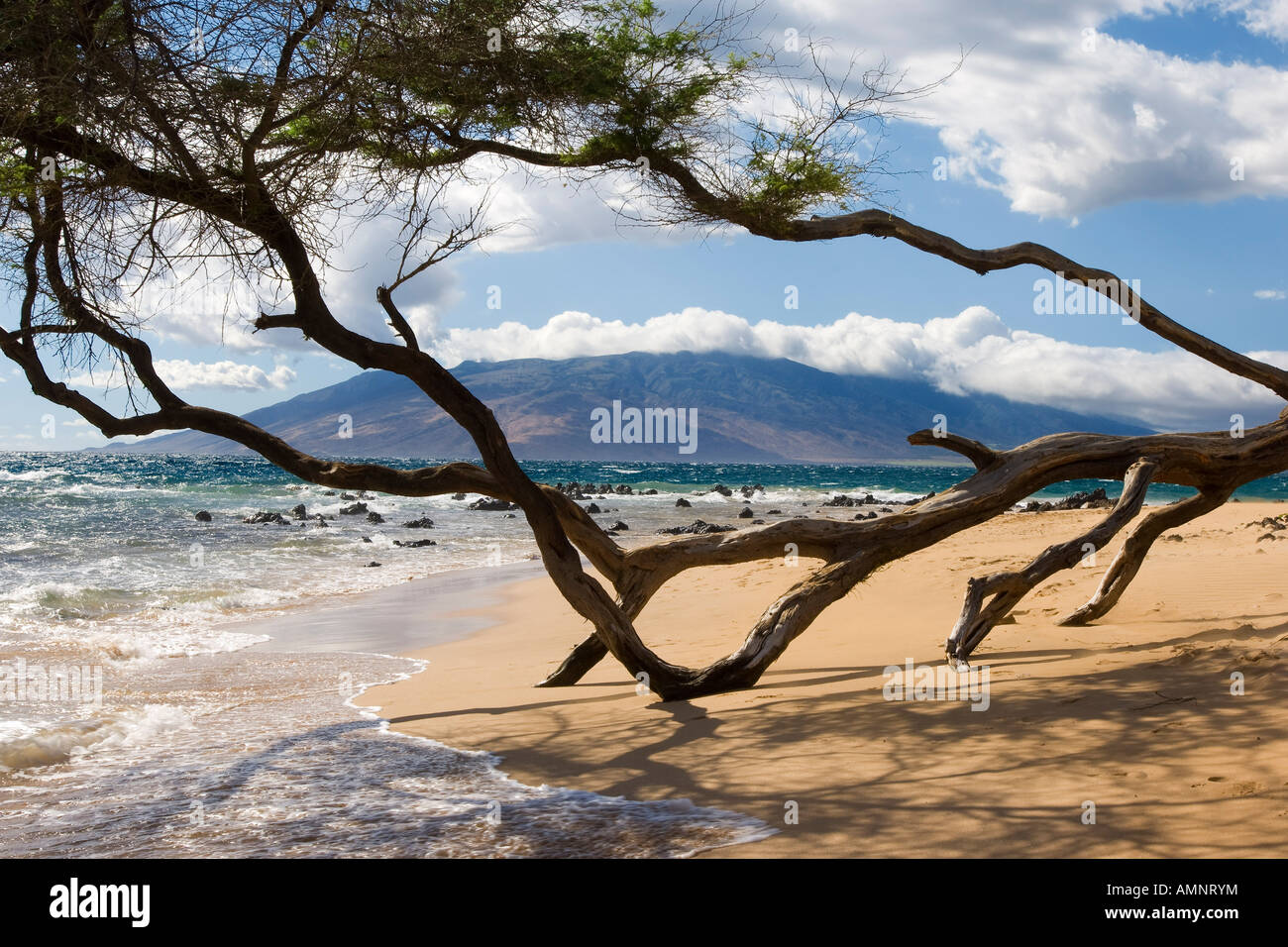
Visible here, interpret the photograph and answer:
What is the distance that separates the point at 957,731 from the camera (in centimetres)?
530

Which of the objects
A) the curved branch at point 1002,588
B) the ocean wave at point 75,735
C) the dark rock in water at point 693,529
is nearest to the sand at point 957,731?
the curved branch at point 1002,588

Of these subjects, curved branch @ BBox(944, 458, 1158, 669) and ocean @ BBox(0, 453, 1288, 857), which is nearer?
ocean @ BBox(0, 453, 1288, 857)

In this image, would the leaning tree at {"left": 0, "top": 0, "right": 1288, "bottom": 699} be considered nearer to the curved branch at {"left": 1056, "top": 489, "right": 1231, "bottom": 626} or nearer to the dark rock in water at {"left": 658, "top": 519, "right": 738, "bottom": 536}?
the curved branch at {"left": 1056, "top": 489, "right": 1231, "bottom": 626}

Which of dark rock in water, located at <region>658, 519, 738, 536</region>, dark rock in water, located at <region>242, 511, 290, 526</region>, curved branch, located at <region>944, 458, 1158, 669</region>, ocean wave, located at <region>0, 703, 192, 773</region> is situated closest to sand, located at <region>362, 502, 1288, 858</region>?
curved branch, located at <region>944, 458, 1158, 669</region>

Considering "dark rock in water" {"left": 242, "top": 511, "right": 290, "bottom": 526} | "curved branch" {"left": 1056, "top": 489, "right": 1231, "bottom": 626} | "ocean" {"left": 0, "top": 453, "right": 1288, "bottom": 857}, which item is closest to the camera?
"ocean" {"left": 0, "top": 453, "right": 1288, "bottom": 857}

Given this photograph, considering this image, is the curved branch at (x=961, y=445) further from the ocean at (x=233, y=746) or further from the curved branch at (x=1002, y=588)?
the ocean at (x=233, y=746)

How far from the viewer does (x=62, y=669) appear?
29.5 feet

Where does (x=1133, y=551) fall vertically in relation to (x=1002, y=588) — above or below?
above

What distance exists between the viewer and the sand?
3836 millimetres

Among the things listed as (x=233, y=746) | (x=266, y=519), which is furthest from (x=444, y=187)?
(x=266, y=519)

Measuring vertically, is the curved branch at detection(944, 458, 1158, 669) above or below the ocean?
above

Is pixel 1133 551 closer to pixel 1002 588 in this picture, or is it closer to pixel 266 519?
pixel 1002 588

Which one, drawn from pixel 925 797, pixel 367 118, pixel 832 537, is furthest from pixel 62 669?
pixel 925 797

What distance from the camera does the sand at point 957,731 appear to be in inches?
151
